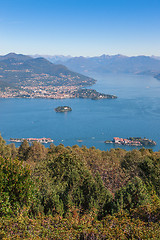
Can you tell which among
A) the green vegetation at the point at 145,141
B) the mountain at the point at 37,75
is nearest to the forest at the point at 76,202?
the green vegetation at the point at 145,141

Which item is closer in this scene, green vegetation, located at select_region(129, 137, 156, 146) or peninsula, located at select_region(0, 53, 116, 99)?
green vegetation, located at select_region(129, 137, 156, 146)

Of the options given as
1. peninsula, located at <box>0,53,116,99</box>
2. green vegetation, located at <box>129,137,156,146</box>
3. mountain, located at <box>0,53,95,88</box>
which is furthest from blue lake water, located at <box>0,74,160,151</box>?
mountain, located at <box>0,53,95,88</box>

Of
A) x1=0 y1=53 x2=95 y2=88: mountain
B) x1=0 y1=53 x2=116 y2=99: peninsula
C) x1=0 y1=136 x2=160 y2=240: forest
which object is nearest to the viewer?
x1=0 y1=136 x2=160 y2=240: forest

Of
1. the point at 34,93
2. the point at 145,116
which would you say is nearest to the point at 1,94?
the point at 34,93

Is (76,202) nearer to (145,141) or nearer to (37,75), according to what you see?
(145,141)

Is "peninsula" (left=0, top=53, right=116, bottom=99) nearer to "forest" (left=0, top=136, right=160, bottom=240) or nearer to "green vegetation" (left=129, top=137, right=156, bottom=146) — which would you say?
"green vegetation" (left=129, top=137, right=156, bottom=146)

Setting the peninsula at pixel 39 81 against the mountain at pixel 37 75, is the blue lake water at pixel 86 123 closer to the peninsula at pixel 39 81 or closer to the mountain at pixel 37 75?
the peninsula at pixel 39 81
